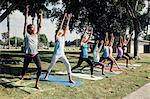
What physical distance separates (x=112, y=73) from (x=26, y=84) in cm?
718

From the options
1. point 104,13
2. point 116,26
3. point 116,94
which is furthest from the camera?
point 116,26

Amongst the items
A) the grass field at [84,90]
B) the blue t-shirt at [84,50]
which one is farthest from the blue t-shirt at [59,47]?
the blue t-shirt at [84,50]

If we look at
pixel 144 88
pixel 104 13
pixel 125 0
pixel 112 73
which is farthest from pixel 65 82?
pixel 104 13

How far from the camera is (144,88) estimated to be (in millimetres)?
14227

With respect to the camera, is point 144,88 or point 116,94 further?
point 144,88

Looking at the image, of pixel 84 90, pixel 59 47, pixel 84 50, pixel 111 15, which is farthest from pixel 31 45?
pixel 111 15

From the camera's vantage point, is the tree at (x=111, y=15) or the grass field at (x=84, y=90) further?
the tree at (x=111, y=15)

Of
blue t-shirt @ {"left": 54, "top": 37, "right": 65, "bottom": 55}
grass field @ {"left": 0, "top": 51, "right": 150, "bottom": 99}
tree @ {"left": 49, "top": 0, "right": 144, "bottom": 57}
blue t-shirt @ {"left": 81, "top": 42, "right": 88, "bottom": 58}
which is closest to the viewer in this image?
grass field @ {"left": 0, "top": 51, "right": 150, "bottom": 99}

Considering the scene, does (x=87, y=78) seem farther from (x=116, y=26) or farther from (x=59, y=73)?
(x=116, y=26)

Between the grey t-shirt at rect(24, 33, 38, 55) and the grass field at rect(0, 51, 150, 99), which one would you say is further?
the grey t-shirt at rect(24, 33, 38, 55)

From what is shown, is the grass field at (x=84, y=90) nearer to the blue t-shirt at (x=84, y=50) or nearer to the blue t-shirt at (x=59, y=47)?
the blue t-shirt at (x=84, y=50)

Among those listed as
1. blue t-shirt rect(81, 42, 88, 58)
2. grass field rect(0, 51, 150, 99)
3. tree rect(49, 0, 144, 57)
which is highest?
tree rect(49, 0, 144, 57)

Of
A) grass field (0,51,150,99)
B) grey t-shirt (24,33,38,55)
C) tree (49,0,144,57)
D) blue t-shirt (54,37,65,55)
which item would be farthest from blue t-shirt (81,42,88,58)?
tree (49,0,144,57)

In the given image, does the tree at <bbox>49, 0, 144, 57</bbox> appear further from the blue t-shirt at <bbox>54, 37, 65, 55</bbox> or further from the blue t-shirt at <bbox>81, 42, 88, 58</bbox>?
the blue t-shirt at <bbox>54, 37, 65, 55</bbox>
